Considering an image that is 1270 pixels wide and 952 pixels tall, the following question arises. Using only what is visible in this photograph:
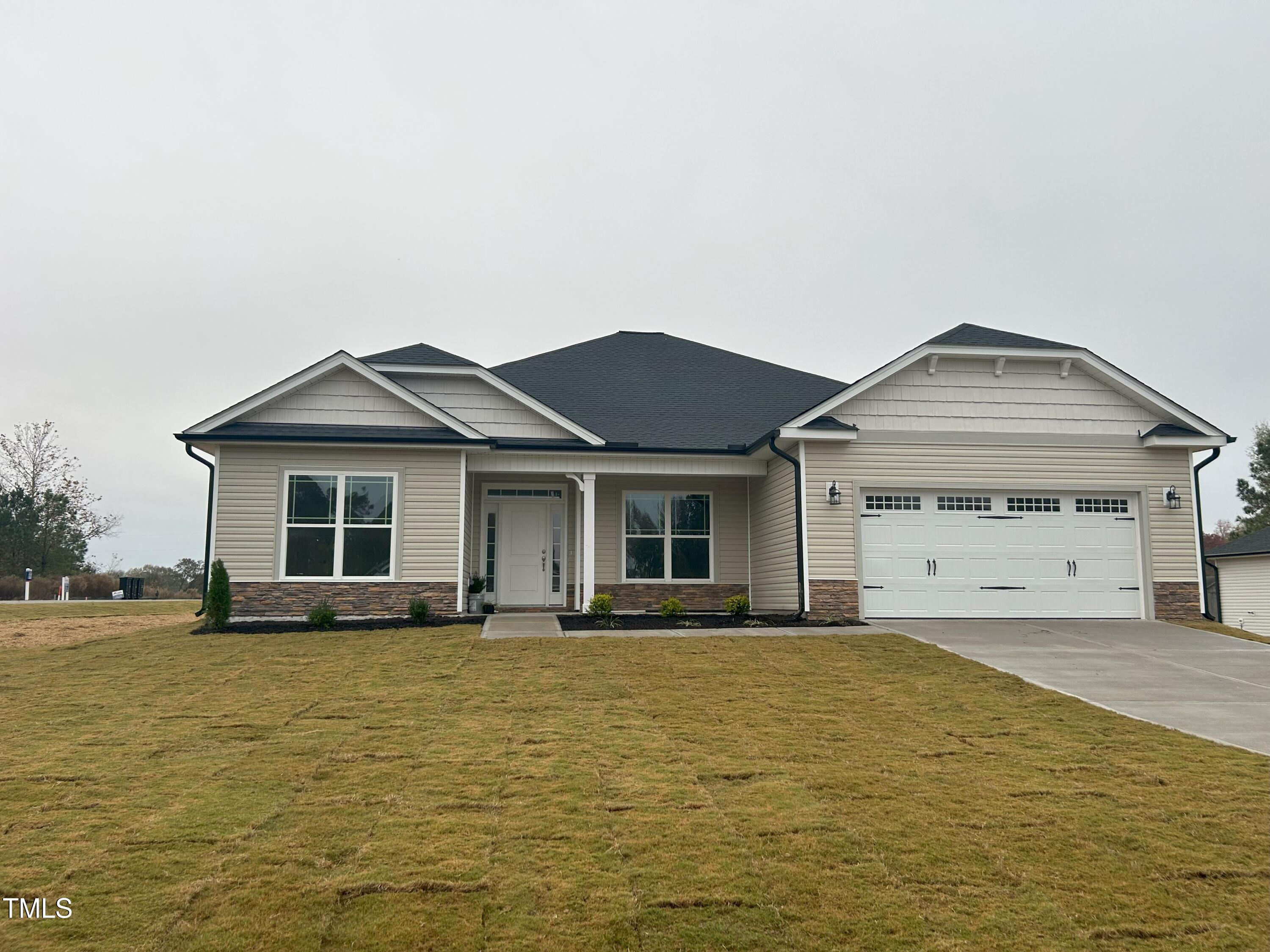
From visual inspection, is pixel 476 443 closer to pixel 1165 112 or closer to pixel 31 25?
pixel 31 25

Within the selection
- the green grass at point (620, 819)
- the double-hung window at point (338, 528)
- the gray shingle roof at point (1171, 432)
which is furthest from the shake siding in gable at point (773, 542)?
the double-hung window at point (338, 528)

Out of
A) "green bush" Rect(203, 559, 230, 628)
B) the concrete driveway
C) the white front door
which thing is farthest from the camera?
the white front door

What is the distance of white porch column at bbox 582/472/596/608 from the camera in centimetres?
1552

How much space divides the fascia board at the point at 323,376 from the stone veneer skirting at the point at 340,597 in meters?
2.68

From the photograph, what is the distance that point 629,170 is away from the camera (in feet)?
63.6

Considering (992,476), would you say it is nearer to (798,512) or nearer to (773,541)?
(798,512)

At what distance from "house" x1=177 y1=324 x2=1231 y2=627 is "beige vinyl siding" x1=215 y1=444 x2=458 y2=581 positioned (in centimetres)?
3

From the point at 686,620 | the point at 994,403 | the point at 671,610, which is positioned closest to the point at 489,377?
the point at 671,610

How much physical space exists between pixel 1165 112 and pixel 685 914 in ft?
60.9

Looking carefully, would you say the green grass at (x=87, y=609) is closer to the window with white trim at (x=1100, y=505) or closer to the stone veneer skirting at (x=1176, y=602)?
the window with white trim at (x=1100, y=505)

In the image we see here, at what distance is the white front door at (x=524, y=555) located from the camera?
1744 cm

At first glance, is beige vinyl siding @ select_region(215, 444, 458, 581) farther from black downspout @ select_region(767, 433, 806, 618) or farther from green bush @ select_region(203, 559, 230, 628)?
black downspout @ select_region(767, 433, 806, 618)

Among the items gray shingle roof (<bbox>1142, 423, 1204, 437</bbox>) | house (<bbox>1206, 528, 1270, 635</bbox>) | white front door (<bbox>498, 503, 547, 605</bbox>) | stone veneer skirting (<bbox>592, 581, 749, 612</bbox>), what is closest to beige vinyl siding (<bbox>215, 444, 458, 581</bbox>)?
white front door (<bbox>498, 503, 547, 605</bbox>)

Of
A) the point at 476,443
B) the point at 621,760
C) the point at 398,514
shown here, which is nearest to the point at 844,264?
the point at 476,443
